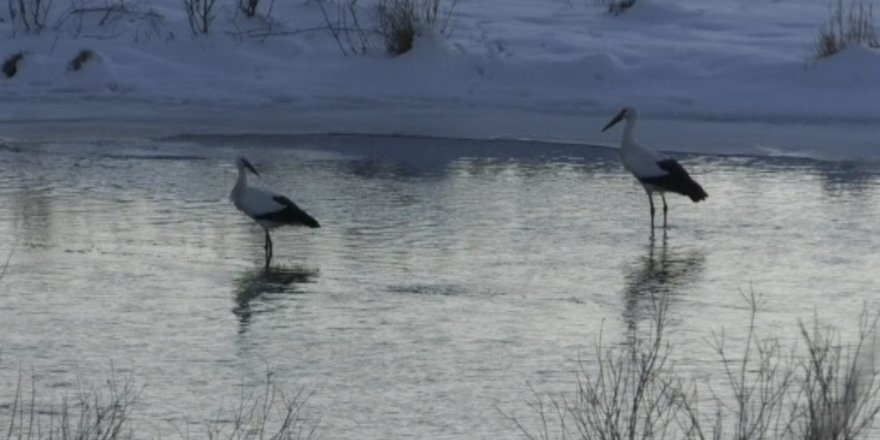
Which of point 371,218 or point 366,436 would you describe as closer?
point 366,436

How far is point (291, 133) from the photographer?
53.8 feet

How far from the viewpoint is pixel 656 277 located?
10.3 metres

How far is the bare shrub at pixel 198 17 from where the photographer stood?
65.6 ft

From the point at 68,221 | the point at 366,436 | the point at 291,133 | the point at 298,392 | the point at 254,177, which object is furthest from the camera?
the point at 291,133

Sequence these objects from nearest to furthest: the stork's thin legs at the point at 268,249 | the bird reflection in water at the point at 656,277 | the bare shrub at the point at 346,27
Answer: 1. the bird reflection in water at the point at 656,277
2. the stork's thin legs at the point at 268,249
3. the bare shrub at the point at 346,27

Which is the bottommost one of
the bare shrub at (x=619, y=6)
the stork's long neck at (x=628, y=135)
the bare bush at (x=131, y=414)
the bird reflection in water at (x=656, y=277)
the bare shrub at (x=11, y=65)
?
the bare bush at (x=131, y=414)

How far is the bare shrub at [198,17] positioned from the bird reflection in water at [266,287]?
986 centimetres

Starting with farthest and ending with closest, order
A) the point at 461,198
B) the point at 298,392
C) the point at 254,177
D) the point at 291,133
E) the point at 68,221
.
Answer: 1. the point at 291,133
2. the point at 254,177
3. the point at 461,198
4. the point at 68,221
5. the point at 298,392

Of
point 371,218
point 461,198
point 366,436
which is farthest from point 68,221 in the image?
point 366,436

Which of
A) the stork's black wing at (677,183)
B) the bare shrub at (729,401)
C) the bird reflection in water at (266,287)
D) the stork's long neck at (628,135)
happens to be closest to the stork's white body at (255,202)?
the bird reflection in water at (266,287)

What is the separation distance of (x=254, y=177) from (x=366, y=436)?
7290mm

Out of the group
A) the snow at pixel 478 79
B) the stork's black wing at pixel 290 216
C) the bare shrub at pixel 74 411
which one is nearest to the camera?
the bare shrub at pixel 74 411

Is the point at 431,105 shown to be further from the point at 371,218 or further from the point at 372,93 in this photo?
the point at 371,218

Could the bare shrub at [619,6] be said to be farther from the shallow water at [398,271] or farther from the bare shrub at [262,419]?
the bare shrub at [262,419]
